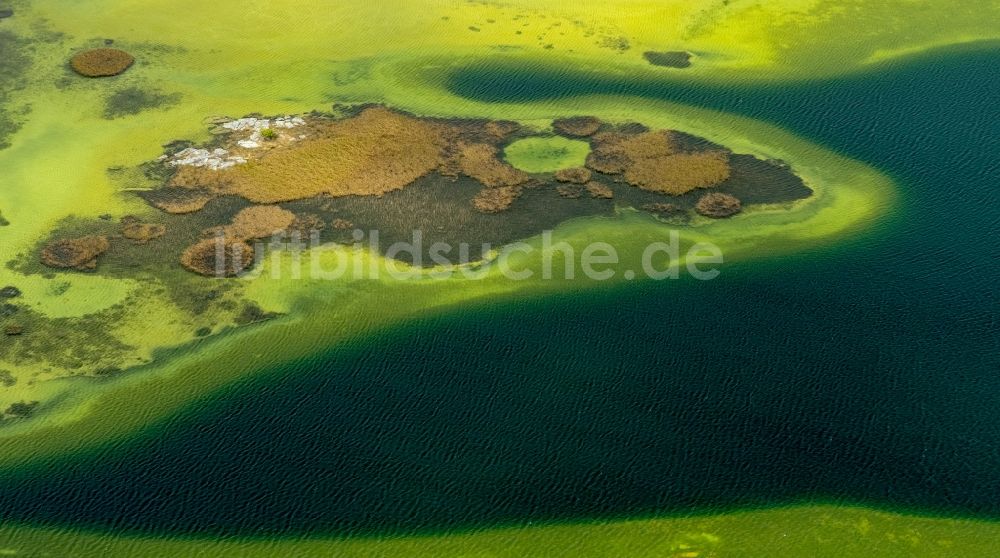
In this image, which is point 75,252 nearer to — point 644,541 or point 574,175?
point 574,175

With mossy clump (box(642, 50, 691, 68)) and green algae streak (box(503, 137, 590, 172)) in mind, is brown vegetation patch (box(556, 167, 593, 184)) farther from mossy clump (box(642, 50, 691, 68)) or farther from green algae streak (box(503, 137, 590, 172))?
mossy clump (box(642, 50, 691, 68))

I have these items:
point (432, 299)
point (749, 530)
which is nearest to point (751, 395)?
point (749, 530)

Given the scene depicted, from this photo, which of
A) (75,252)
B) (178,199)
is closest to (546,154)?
(178,199)

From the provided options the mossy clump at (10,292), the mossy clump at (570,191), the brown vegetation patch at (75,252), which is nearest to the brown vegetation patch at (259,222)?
the brown vegetation patch at (75,252)

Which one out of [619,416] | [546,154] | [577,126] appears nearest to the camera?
[619,416]

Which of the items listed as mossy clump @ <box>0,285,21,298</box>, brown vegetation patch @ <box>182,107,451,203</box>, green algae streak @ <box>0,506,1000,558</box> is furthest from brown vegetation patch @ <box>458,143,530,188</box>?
mossy clump @ <box>0,285,21,298</box>

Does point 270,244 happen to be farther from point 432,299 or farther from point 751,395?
point 751,395
